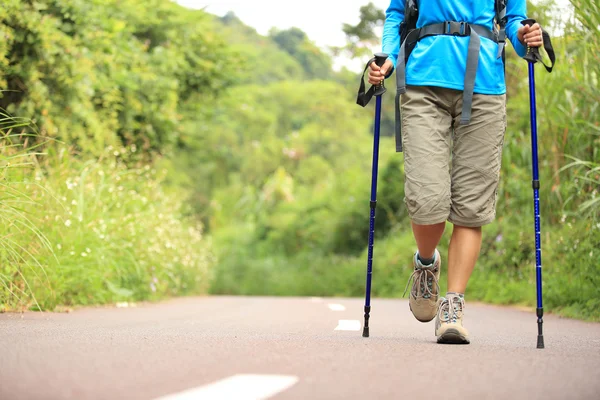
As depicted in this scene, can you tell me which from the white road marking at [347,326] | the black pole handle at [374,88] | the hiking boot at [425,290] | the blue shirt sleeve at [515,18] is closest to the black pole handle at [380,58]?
the black pole handle at [374,88]

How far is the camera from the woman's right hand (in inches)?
200

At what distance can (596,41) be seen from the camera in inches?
300

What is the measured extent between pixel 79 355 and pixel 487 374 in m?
1.57

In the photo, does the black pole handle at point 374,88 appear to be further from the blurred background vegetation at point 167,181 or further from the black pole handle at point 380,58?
the blurred background vegetation at point 167,181

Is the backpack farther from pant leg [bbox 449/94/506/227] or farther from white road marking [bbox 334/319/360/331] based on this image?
white road marking [bbox 334/319/360/331]

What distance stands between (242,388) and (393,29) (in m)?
2.89

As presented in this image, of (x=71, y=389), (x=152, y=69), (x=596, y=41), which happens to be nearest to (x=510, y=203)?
(x=596, y=41)

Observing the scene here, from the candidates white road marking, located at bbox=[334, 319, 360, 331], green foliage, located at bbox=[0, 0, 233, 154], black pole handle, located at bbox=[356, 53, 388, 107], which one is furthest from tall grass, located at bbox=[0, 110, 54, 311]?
black pole handle, located at bbox=[356, 53, 388, 107]

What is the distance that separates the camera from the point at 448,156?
5.08 metres

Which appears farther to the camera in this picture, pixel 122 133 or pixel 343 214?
pixel 343 214

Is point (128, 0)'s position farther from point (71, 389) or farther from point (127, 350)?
point (71, 389)

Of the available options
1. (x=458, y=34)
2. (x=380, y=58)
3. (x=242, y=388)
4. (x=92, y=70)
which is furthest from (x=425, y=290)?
(x=92, y=70)

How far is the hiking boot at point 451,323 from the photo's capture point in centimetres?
469

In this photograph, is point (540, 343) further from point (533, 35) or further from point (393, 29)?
point (393, 29)
